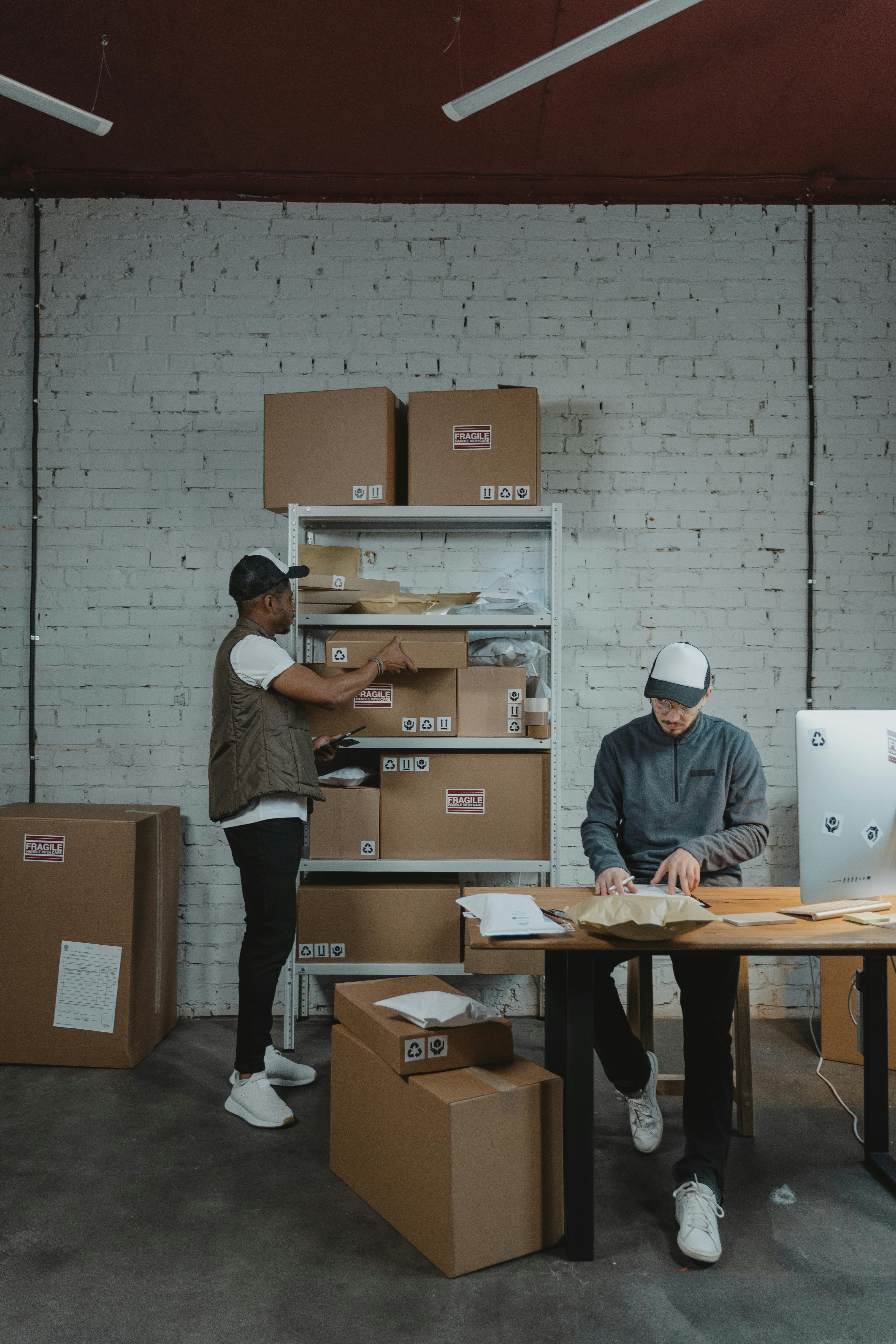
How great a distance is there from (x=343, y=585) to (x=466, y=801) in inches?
33.3

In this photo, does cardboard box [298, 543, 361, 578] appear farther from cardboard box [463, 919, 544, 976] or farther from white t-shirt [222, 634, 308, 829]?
cardboard box [463, 919, 544, 976]

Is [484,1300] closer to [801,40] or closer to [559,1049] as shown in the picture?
[559,1049]

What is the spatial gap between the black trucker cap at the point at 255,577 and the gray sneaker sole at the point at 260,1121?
1.47 metres

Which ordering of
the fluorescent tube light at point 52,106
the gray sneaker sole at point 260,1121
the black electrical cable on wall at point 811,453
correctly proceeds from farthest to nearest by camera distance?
the black electrical cable on wall at point 811,453, the gray sneaker sole at point 260,1121, the fluorescent tube light at point 52,106

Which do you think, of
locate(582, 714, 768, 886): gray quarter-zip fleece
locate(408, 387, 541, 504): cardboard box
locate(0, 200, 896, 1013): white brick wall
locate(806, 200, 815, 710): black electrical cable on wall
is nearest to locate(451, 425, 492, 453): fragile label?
locate(408, 387, 541, 504): cardboard box

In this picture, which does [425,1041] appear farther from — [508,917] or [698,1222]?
[698,1222]

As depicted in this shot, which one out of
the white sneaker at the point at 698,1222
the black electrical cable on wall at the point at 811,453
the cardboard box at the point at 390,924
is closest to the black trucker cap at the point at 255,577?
the cardboard box at the point at 390,924

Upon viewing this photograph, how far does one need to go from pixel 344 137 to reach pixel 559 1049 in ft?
9.89

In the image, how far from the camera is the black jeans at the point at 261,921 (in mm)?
2535

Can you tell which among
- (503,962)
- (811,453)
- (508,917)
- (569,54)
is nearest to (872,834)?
(508,917)

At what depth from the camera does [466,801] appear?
2977mm

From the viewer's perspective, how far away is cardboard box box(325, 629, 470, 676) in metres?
2.88

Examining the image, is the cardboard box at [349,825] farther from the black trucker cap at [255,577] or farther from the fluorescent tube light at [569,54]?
the fluorescent tube light at [569,54]

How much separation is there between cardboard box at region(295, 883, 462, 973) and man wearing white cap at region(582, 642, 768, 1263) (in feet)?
2.33
